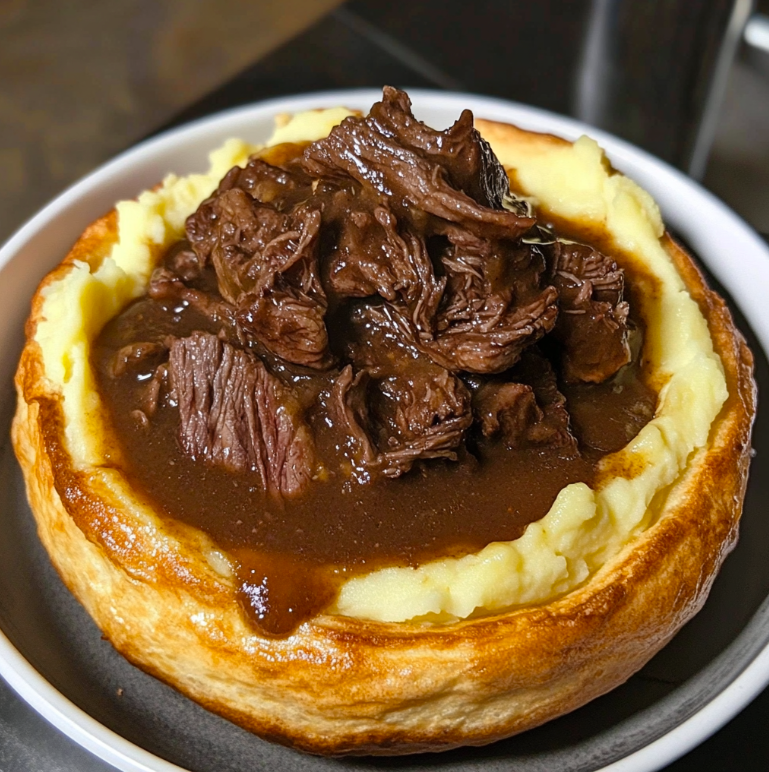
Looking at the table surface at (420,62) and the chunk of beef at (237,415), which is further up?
the table surface at (420,62)

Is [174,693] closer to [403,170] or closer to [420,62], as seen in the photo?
[403,170]

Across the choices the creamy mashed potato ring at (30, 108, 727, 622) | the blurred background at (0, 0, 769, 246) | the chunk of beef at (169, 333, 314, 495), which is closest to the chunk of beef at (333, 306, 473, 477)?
the chunk of beef at (169, 333, 314, 495)

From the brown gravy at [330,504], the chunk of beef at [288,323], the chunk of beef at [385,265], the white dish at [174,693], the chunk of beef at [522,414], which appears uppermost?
the chunk of beef at [385,265]

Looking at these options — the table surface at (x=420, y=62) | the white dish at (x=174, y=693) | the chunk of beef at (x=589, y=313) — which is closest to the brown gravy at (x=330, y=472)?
the chunk of beef at (x=589, y=313)

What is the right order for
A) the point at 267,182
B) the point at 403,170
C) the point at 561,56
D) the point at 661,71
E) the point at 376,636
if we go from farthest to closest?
the point at 561,56
the point at 661,71
the point at 267,182
the point at 403,170
the point at 376,636

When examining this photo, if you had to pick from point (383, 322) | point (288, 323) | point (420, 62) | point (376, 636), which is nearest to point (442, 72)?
point (420, 62)

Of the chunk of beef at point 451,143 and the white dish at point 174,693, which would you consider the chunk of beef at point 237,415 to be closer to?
the white dish at point 174,693

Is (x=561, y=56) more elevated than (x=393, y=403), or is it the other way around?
(x=561, y=56)
